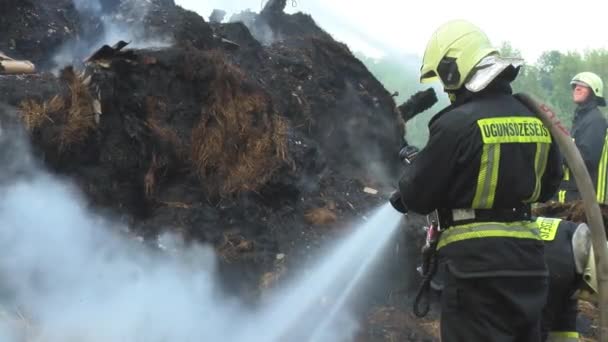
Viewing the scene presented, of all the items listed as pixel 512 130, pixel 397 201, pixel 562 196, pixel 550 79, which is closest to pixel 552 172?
pixel 512 130

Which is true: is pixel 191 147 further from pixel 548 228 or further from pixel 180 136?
pixel 548 228

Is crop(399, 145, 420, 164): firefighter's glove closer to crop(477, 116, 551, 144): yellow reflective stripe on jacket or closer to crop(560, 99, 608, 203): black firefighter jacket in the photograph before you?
crop(477, 116, 551, 144): yellow reflective stripe on jacket

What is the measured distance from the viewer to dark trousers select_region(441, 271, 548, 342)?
2664mm

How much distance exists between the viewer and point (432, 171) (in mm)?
2664

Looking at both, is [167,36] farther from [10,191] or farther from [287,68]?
[10,191]

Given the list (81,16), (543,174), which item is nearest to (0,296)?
(543,174)

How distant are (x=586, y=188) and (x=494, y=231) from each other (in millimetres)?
612

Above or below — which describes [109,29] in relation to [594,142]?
above

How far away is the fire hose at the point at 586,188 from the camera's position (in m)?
2.78

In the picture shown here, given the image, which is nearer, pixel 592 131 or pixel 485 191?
pixel 485 191

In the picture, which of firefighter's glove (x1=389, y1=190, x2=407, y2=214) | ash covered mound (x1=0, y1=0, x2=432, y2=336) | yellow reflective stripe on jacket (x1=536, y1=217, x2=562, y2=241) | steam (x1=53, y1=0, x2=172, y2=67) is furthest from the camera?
steam (x1=53, y1=0, x2=172, y2=67)

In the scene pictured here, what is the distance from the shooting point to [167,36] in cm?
603

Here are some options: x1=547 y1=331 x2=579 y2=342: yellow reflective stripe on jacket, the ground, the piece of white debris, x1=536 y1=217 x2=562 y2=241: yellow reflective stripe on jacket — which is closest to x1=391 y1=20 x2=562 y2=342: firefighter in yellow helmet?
x1=536 y1=217 x2=562 y2=241: yellow reflective stripe on jacket

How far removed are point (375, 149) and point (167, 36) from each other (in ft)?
10.1
